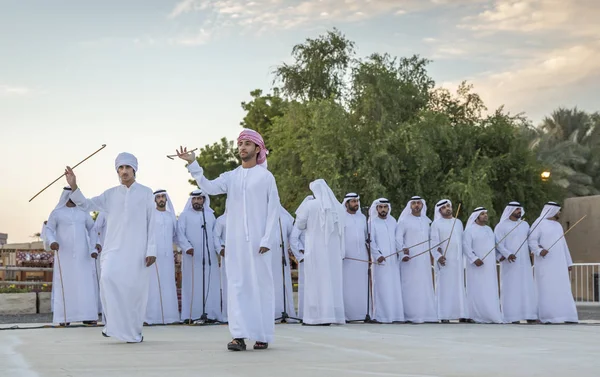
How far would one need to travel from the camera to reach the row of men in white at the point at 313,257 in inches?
367

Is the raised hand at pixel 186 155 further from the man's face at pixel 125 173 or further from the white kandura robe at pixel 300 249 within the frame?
the white kandura robe at pixel 300 249

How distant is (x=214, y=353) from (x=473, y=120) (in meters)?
28.0

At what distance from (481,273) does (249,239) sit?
7809 millimetres

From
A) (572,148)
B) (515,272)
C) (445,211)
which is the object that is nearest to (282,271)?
(445,211)

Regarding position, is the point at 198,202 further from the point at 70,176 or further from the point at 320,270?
the point at 70,176

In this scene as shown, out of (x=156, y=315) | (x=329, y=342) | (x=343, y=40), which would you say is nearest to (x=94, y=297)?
(x=156, y=315)

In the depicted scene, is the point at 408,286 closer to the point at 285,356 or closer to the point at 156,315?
the point at 156,315

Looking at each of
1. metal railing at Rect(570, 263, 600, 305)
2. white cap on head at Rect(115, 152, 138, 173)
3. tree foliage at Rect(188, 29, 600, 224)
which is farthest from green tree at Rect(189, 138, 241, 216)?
white cap on head at Rect(115, 152, 138, 173)

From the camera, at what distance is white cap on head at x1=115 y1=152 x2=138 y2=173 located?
10.8 meters

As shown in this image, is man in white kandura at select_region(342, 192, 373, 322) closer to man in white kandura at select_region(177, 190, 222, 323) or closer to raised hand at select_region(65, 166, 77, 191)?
man in white kandura at select_region(177, 190, 222, 323)

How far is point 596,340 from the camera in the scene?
35.7 feet

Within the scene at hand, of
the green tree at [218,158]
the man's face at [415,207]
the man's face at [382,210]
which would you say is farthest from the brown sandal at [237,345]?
the green tree at [218,158]

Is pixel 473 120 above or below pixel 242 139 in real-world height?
above

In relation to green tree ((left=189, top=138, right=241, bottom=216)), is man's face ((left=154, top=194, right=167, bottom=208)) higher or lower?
lower
